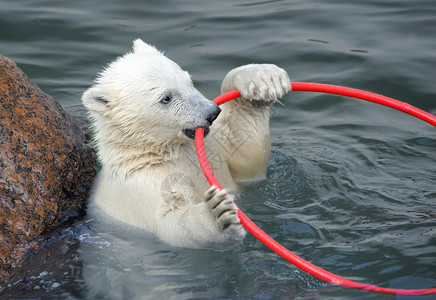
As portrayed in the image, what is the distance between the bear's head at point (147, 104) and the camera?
14.5ft

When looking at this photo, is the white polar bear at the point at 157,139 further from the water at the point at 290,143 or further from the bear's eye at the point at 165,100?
the water at the point at 290,143

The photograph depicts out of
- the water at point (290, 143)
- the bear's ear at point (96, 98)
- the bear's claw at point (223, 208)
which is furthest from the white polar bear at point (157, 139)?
the water at point (290, 143)

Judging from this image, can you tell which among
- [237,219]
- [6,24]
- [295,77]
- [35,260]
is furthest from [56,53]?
[237,219]

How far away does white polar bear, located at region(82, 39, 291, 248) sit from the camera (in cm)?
442

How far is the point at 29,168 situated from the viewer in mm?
4516

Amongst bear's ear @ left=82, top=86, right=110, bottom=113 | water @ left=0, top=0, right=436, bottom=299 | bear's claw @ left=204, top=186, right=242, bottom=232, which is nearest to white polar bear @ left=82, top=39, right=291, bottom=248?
bear's ear @ left=82, top=86, right=110, bottom=113

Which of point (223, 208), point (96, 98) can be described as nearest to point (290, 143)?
point (96, 98)

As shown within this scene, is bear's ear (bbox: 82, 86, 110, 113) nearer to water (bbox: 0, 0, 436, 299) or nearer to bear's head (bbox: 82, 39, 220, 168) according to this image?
bear's head (bbox: 82, 39, 220, 168)

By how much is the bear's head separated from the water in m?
0.78

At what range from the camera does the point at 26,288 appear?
173 inches

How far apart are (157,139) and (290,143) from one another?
7.11 ft

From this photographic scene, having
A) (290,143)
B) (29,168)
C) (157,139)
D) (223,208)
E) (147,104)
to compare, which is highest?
(147,104)

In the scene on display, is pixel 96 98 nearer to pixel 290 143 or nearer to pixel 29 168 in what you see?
pixel 29 168

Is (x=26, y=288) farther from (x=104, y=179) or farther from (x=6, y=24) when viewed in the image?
(x=6, y=24)
